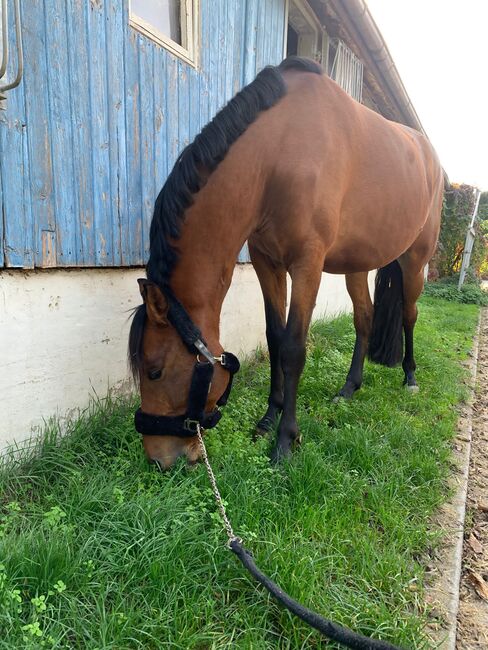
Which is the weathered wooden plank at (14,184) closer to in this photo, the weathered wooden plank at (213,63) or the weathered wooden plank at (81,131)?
the weathered wooden plank at (81,131)

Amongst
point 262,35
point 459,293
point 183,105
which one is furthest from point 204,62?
point 459,293

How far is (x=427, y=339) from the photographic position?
5.94 meters

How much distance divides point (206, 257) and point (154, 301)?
329mm

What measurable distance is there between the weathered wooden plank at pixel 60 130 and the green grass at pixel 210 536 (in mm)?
996

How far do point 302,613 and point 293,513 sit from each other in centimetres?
70

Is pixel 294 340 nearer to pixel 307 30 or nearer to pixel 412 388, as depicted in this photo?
pixel 412 388

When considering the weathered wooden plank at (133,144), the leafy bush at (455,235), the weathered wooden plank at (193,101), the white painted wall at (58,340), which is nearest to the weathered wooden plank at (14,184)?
the white painted wall at (58,340)

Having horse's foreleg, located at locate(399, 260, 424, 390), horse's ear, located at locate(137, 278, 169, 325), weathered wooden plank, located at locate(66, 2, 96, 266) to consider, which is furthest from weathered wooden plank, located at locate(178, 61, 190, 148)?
horse's foreleg, located at locate(399, 260, 424, 390)

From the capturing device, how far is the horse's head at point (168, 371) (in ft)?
6.36

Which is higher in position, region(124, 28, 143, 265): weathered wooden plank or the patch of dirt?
region(124, 28, 143, 265): weathered wooden plank

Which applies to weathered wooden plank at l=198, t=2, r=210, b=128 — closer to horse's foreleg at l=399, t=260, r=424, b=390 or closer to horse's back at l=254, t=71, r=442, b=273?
horse's back at l=254, t=71, r=442, b=273

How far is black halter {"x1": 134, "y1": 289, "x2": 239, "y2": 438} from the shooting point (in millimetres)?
1936

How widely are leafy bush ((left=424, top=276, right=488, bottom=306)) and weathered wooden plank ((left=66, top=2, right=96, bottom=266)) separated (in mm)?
11556

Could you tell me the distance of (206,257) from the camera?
2043 millimetres
